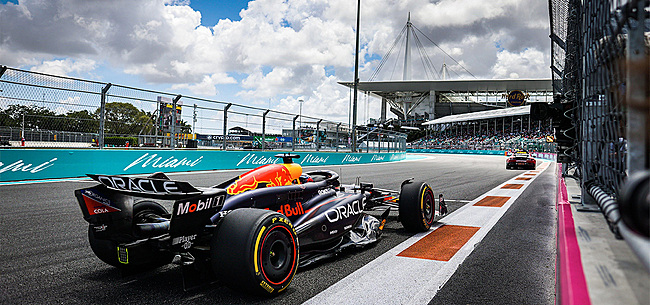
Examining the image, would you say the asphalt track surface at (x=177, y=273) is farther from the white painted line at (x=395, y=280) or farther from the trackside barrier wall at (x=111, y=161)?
the trackside barrier wall at (x=111, y=161)

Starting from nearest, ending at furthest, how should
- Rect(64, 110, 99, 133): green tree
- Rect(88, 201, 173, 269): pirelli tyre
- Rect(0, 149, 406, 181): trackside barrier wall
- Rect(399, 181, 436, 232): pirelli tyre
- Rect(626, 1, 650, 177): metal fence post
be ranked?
Rect(626, 1, 650, 177): metal fence post → Rect(88, 201, 173, 269): pirelli tyre → Rect(399, 181, 436, 232): pirelli tyre → Rect(0, 149, 406, 181): trackside barrier wall → Rect(64, 110, 99, 133): green tree

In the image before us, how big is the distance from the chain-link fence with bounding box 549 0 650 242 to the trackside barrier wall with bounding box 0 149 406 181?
10.5m

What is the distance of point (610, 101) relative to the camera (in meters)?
2.92

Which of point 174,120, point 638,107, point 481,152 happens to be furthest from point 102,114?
point 481,152

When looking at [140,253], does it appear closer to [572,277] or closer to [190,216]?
[190,216]

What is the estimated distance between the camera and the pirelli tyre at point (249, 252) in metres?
2.67

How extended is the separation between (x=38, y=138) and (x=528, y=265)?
406 inches

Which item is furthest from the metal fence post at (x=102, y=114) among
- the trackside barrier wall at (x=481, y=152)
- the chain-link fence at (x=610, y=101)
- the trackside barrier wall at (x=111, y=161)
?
the trackside barrier wall at (x=481, y=152)

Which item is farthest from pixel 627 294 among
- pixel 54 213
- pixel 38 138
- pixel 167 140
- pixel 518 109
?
pixel 518 109

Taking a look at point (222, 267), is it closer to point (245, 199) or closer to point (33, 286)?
point (245, 199)

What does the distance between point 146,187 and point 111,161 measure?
9.62 metres

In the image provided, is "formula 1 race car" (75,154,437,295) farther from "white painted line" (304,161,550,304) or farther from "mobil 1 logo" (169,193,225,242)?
"white painted line" (304,161,550,304)

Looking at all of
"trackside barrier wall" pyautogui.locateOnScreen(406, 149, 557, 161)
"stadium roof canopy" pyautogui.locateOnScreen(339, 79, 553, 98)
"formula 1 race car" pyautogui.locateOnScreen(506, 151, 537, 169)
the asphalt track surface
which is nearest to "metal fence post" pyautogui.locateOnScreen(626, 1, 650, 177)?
the asphalt track surface

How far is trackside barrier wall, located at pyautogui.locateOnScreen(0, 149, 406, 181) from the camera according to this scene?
9.38m
